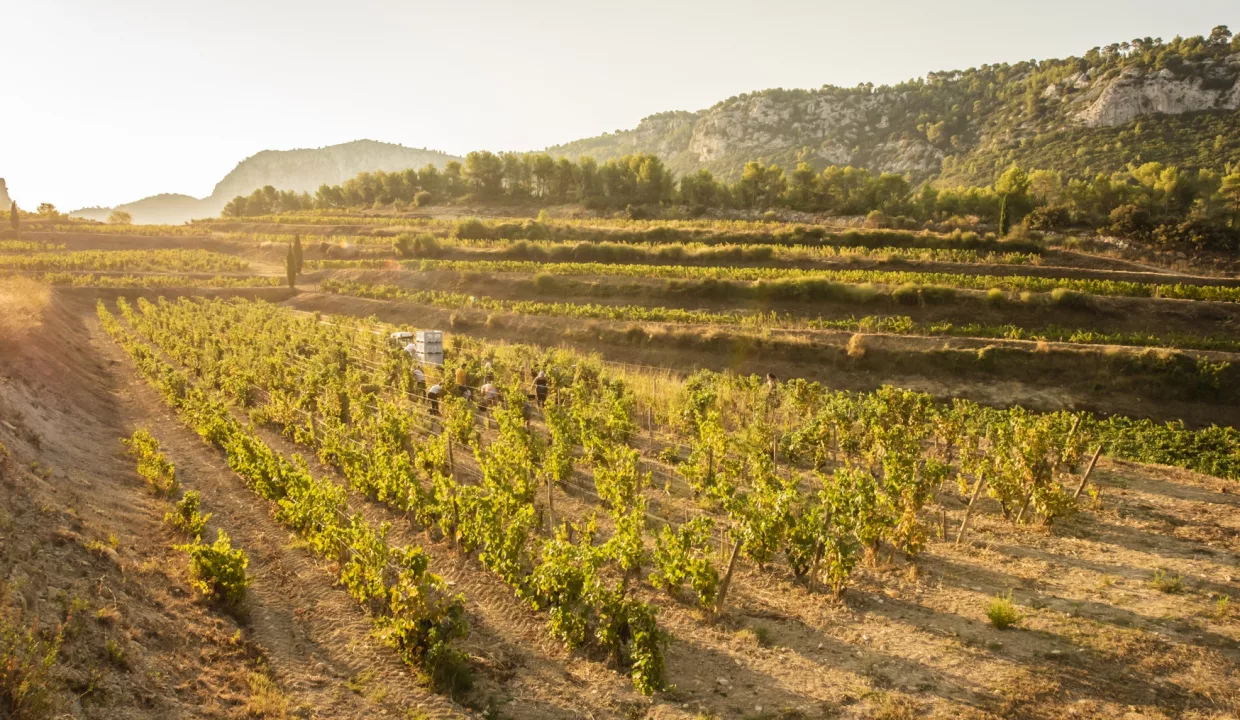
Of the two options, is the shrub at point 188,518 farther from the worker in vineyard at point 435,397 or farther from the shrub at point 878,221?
the shrub at point 878,221

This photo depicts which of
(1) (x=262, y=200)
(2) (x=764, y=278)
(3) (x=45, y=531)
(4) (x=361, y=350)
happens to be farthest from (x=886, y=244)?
(1) (x=262, y=200)

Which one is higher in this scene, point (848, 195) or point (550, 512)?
point (848, 195)

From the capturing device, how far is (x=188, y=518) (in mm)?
13328

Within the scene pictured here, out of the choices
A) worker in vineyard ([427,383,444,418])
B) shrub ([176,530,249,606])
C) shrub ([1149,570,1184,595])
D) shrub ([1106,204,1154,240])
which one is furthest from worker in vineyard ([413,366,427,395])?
shrub ([1106,204,1154,240])

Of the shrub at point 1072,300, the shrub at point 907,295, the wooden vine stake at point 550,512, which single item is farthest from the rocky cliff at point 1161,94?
the wooden vine stake at point 550,512

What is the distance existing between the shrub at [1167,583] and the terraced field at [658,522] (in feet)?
0.11

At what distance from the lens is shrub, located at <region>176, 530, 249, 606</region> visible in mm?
10375

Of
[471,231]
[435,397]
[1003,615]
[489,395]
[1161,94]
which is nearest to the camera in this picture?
[1003,615]

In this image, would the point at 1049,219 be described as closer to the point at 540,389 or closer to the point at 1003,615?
the point at 540,389

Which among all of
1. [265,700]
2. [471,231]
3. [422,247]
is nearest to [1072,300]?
[265,700]

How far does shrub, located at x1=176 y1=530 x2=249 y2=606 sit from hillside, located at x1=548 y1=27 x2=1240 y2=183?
383 feet

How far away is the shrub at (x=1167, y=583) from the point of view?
10898 millimetres

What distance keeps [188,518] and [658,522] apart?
10503 mm

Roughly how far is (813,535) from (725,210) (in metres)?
80.0
